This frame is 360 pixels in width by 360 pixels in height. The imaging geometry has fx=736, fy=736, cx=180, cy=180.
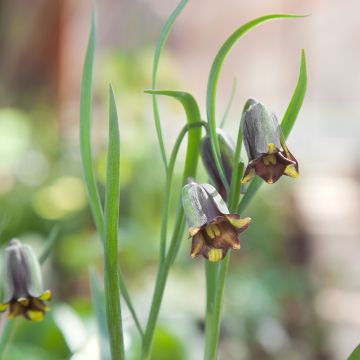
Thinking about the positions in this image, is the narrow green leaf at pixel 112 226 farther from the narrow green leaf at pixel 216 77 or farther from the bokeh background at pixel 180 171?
the bokeh background at pixel 180 171

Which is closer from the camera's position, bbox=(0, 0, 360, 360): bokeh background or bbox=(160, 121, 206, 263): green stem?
bbox=(160, 121, 206, 263): green stem

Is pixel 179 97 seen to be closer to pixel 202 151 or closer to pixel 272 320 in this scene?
pixel 202 151

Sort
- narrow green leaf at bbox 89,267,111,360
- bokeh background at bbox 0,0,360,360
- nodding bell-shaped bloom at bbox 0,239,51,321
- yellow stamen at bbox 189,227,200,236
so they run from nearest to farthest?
yellow stamen at bbox 189,227,200,236, nodding bell-shaped bloom at bbox 0,239,51,321, narrow green leaf at bbox 89,267,111,360, bokeh background at bbox 0,0,360,360

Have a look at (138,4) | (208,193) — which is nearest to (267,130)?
(208,193)

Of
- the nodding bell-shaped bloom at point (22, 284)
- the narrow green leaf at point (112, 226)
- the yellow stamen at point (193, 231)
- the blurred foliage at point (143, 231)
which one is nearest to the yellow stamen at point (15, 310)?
the nodding bell-shaped bloom at point (22, 284)

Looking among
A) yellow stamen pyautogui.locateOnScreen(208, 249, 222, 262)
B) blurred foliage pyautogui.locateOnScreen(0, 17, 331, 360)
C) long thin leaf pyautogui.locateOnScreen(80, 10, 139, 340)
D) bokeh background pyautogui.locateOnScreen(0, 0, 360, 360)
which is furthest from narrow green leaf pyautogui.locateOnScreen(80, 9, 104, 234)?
blurred foliage pyautogui.locateOnScreen(0, 17, 331, 360)

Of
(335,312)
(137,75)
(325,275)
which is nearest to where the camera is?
(335,312)

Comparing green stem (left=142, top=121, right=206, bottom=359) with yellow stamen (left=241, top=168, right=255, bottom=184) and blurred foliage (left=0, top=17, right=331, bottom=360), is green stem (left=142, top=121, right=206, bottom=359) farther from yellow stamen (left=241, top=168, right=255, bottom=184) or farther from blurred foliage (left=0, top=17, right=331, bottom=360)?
blurred foliage (left=0, top=17, right=331, bottom=360)


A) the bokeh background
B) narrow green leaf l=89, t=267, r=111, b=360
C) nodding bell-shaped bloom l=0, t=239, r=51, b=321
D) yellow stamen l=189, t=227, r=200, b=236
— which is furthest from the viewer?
the bokeh background
